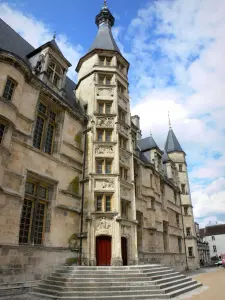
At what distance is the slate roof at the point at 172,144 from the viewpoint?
32.6 m

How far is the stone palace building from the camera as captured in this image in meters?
9.43

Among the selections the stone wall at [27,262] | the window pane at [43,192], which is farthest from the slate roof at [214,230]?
the window pane at [43,192]

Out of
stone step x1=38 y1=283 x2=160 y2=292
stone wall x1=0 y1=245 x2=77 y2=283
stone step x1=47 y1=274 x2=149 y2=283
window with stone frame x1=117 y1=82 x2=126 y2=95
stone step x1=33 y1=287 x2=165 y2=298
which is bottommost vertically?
stone step x1=33 y1=287 x2=165 y2=298

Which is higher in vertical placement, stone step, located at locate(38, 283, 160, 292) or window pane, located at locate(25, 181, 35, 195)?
window pane, located at locate(25, 181, 35, 195)

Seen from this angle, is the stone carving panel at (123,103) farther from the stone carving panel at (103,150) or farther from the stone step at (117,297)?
the stone step at (117,297)

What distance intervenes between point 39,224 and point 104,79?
1135cm

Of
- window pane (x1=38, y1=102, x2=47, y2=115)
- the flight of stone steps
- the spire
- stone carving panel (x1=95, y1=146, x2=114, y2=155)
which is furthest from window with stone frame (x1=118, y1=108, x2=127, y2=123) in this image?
the flight of stone steps

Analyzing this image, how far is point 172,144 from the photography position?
33.2 meters

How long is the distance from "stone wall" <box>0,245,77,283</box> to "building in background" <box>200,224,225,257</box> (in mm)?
54449

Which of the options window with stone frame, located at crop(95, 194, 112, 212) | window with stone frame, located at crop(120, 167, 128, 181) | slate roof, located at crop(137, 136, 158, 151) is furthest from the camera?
slate roof, located at crop(137, 136, 158, 151)

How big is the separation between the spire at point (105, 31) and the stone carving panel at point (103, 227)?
13.4 metres

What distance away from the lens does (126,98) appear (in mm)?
17688

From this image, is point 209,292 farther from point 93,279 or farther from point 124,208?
point 124,208

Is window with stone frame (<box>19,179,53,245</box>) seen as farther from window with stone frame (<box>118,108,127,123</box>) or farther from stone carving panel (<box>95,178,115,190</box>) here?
window with stone frame (<box>118,108,127,123</box>)
